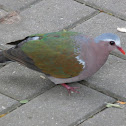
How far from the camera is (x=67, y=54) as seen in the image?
14.1ft

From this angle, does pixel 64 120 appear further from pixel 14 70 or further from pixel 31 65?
pixel 14 70

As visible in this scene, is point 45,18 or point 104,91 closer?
point 104,91

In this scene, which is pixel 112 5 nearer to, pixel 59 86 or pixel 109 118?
pixel 59 86

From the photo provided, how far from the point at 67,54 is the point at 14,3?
1.94 metres

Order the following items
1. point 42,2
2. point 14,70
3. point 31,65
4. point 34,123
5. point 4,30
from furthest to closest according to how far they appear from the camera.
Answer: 1. point 42,2
2. point 4,30
3. point 14,70
4. point 31,65
5. point 34,123

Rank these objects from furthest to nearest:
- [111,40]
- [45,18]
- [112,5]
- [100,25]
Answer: [112,5] < [45,18] < [100,25] < [111,40]

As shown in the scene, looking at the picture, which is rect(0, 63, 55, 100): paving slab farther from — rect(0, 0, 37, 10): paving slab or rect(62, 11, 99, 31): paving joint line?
rect(0, 0, 37, 10): paving slab

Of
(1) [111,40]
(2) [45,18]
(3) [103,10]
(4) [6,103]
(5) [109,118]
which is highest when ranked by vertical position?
(1) [111,40]

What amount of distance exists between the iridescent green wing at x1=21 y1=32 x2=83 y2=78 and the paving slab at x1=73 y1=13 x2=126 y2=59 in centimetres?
97

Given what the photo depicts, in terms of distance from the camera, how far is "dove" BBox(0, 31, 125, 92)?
430 centimetres

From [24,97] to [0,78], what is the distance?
1.44ft

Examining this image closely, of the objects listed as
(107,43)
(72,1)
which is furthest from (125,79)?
(72,1)

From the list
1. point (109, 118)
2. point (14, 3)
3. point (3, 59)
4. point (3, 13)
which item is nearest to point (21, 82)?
point (3, 59)

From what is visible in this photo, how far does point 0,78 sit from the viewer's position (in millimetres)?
4742
